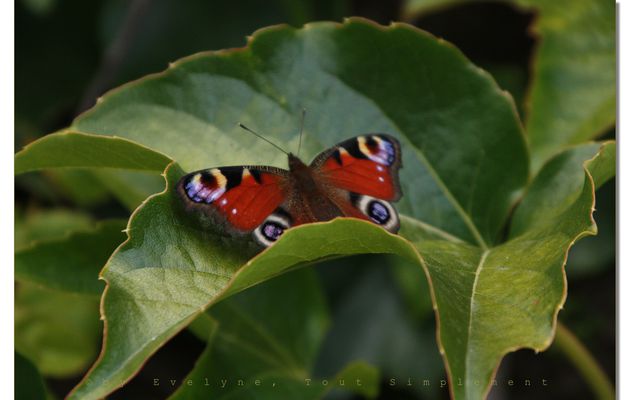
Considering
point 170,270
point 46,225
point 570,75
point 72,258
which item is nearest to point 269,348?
point 72,258

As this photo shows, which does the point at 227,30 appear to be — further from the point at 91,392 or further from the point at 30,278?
the point at 91,392

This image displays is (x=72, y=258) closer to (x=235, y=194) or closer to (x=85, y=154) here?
(x=85, y=154)

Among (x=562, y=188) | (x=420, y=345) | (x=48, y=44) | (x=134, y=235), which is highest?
(x=134, y=235)

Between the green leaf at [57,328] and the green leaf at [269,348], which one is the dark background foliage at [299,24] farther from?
the green leaf at [269,348]

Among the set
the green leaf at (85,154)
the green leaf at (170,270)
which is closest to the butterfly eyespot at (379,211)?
the green leaf at (170,270)

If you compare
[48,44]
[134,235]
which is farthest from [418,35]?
[48,44]
